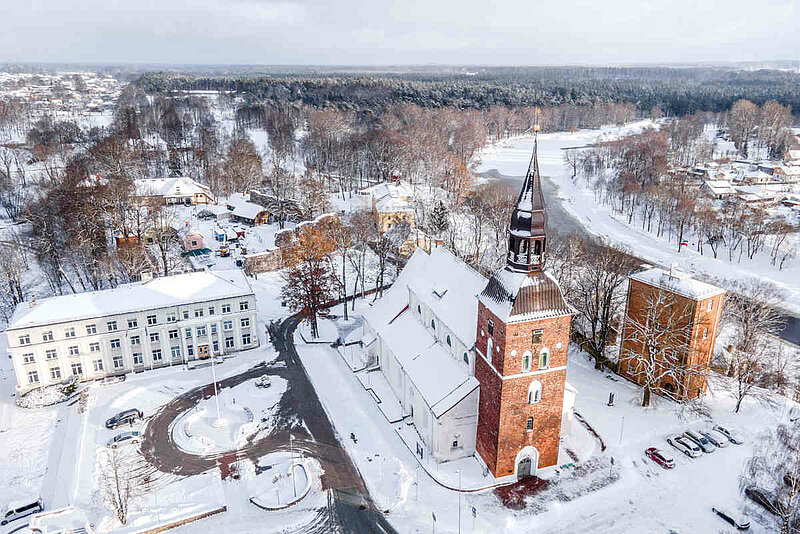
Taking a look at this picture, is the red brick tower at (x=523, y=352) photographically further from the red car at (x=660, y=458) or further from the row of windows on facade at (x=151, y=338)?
the row of windows on facade at (x=151, y=338)

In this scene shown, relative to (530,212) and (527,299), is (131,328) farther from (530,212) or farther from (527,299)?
(530,212)

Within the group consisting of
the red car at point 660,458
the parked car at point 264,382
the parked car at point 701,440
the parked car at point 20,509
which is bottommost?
the parked car at point 20,509

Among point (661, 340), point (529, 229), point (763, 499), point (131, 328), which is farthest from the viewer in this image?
point (131, 328)

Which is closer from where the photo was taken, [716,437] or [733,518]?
[733,518]

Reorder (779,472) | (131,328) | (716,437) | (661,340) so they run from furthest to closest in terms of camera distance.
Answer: (131,328)
(661,340)
(716,437)
(779,472)

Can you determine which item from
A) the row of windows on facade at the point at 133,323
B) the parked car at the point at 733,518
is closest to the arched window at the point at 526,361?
the parked car at the point at 733,518

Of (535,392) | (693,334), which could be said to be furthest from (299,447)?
(693,334)

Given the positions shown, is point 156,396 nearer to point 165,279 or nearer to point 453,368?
point 165,279

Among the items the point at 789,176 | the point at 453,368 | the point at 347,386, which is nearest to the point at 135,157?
the point at 347,386

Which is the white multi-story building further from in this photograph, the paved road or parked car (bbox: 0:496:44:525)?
parked car (bbox: 0:496:44:525)
